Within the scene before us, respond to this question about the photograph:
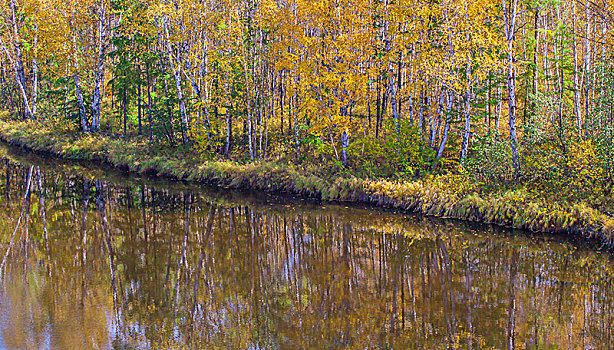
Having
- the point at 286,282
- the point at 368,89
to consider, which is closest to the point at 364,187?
the point at 368,89

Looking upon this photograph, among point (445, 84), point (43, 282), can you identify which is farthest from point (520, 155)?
point (43, 282)

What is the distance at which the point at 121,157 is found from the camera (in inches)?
1088

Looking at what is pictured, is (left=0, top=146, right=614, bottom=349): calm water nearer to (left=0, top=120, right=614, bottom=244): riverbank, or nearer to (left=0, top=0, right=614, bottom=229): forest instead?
(left=0, top=120, right=614, bottom=244): riverbank

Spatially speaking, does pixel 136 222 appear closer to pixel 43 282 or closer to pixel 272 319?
pixel 43 282

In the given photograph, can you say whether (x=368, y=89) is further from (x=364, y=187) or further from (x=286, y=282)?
(x=286, y=282)

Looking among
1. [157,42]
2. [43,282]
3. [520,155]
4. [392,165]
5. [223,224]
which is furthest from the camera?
[157,42]

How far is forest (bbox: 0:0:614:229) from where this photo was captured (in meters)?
17.6

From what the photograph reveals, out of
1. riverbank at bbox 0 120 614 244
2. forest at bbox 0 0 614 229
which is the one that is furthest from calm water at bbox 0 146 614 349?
forest at bbox 0 0 614 229

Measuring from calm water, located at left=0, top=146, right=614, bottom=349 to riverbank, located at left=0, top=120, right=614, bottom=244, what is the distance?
2.85ft

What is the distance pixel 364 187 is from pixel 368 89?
15.2ft

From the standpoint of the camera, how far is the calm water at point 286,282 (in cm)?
927

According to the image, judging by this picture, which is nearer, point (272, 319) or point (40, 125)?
point (272, 319)

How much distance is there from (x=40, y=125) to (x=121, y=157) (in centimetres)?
1011

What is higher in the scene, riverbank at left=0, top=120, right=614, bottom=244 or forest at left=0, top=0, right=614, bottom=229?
forest at left=0, top=0, right=614, bottom=229
